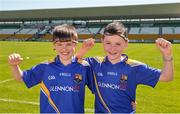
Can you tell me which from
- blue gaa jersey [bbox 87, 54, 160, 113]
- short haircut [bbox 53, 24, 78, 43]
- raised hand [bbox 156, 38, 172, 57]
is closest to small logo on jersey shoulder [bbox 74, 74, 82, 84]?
blue gaa jersey [bbox 87, 54, 160, 113]

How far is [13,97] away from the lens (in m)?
9.58

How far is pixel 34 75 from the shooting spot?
178 inches

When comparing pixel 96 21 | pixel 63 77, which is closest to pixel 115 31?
pixel 63 77

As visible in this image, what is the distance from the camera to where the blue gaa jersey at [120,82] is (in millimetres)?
4273

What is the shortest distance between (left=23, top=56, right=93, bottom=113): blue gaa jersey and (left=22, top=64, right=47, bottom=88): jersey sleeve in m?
0.06

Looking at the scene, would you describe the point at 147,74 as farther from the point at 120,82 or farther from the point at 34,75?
the point at 34,75

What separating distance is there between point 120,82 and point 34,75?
0.94m

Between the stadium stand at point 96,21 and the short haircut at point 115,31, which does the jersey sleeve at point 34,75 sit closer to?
the short haircut at point 115,31

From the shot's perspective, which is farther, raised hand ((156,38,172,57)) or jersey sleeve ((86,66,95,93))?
jersey sleeve ((86,66,95,93))

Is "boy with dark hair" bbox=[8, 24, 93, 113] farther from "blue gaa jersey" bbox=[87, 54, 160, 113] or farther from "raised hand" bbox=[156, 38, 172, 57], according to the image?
"raised hand" bbox=[156, 38, 172, 57]

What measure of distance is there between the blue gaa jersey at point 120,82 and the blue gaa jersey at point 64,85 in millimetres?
199

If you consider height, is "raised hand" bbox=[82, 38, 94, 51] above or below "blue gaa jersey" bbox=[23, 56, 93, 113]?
above

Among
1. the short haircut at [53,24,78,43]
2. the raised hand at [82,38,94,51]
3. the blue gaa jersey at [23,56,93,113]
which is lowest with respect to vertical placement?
the blue gaa jersey at [23,56,93,113]

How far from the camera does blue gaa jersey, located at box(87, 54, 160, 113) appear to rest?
4.27 m
